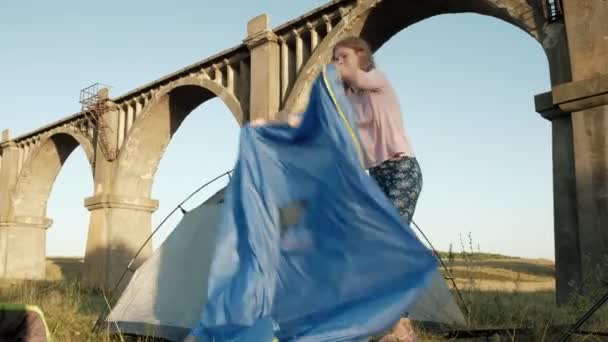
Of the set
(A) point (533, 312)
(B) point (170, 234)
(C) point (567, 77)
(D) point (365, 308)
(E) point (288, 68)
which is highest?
(E) point (288, 68)

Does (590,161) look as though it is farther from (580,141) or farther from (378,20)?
(378,20)

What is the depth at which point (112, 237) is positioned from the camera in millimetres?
13703

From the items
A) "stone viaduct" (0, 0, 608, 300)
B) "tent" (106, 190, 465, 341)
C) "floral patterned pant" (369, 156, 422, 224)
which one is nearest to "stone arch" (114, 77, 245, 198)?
"stone viaduct" (0, 0, 608, 300)

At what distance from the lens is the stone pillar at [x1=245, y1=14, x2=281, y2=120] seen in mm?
10102

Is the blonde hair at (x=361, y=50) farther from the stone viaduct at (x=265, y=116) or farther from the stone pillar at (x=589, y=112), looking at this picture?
the stone pillar at (x=589, y=112)

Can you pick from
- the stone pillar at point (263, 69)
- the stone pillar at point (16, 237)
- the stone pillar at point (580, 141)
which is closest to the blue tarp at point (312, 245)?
the stone pillar at point (580, 141)

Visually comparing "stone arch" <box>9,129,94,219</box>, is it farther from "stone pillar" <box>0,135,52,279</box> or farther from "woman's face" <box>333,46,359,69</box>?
"woman's face" <box>333,46,359,69</box>

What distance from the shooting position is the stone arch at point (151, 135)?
13209 mm

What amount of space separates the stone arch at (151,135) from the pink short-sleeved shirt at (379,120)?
10.1 m

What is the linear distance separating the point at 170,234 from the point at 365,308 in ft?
7.53

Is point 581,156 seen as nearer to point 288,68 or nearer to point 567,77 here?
point 567,77

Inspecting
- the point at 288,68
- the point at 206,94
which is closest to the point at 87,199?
the point at 206,94

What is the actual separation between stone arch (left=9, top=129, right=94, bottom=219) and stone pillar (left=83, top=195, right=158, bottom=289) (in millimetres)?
4147

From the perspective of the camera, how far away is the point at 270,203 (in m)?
3.06
